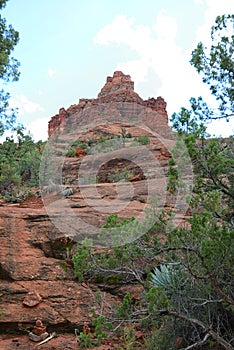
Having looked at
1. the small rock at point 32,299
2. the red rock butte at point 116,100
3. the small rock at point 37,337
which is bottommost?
the small rock at point 37,337

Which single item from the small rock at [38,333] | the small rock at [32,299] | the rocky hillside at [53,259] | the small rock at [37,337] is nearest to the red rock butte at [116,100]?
the rocky hillside at [53,259]

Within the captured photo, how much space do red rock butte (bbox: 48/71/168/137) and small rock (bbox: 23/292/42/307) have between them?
3903 cm

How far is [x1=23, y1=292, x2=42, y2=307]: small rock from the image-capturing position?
17.5ft

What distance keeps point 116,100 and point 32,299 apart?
40027 millimetres

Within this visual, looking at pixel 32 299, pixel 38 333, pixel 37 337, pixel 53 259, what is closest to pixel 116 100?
pixel 53 259

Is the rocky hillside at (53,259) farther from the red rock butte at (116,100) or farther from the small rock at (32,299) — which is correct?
the red rock butte at (116,100)

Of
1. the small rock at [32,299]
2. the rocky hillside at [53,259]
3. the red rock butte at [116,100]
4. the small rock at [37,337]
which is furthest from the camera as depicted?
the red rock butte at [116,100]

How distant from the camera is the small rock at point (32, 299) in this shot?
5340 millimetres

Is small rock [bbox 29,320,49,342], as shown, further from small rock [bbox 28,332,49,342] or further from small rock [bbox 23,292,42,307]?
small rock [bbox 23,292,42,307]

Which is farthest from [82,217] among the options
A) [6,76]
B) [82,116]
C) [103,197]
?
[82,116]

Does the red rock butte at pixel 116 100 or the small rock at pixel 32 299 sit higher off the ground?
the red rock butte at pixel 116 100

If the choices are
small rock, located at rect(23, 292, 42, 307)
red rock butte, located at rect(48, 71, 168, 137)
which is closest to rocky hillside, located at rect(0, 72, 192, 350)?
small rock, located at rect(23, 292, 42, 307)

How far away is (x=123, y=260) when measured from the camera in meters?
4.70

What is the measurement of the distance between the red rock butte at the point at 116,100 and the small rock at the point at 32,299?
39.0 m
